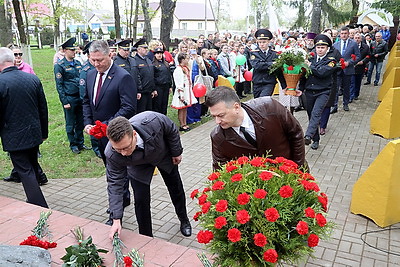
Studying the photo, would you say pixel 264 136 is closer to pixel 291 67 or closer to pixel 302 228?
pixel 302 228

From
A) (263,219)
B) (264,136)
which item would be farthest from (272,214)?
(264,136)

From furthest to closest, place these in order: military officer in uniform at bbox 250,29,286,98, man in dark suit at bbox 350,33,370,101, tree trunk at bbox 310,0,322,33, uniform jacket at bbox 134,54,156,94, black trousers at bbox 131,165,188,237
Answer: tree trunk at bbox 310,0,322,33 < man in dark suit at bbox 350,33,370,101 < uniform jacket at bbox 134,54,156,94 < military officer in uniform at bbox 250,29,286,98 < black trousers at bbox 131,165,188,237

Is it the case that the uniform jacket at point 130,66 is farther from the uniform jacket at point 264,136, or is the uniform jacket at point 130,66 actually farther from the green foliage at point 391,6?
the green foliage at point 391,6

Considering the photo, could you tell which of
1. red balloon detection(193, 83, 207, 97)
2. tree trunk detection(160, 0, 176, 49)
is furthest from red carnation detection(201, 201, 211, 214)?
tree trunk detection(160, 0, 176, 49)

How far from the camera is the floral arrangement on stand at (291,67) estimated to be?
6621 millimetres

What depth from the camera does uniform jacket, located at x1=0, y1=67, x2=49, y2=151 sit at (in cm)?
429

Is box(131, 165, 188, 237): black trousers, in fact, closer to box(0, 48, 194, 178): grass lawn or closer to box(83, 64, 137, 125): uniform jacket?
box(83, 64, 137, 125): uniform jacket

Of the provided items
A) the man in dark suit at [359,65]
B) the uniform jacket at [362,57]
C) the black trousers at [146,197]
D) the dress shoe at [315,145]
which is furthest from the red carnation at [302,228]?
the uniform jacket at [362,57]

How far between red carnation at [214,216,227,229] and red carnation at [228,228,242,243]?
54 mm

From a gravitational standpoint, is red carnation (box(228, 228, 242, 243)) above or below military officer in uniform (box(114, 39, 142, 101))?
below

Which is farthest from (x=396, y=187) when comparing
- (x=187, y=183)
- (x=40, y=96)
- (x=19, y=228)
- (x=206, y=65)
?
(x=206, y=65)

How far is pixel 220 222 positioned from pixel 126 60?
572 cm

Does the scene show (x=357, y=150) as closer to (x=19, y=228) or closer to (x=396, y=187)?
(x=396, y=187)

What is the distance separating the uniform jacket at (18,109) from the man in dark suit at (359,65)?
333 inches
